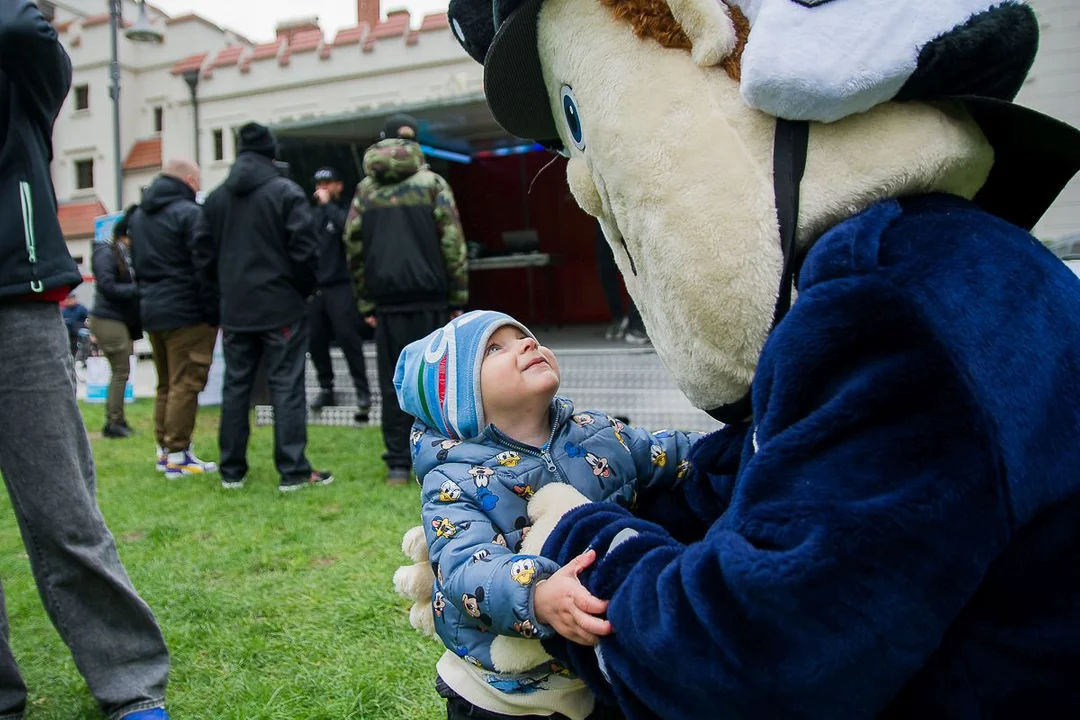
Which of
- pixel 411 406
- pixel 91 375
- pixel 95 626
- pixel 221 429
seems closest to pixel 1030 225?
pixel 411 406

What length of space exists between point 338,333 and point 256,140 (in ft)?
7.44

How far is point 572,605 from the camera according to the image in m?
1.01

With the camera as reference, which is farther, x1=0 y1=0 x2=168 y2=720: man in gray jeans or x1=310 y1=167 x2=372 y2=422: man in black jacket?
x1=310 y1=167 x2=372 y2=422: man in black jacket

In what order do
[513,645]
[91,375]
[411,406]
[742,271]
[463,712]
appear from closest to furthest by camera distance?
[742,271] → [513,645] → [463,712] → [411,406] → [91,375]

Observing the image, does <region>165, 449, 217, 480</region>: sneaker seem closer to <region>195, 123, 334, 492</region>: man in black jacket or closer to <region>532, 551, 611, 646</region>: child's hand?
<region>195, 123, 334, 492</region>: man in black jacket

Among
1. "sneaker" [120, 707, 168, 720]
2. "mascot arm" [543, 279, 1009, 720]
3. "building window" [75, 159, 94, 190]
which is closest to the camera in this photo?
"mascot arm" [543, 279, 1009, 720]

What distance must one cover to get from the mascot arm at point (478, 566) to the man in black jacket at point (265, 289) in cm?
412

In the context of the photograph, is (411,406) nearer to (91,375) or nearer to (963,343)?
(963,343)

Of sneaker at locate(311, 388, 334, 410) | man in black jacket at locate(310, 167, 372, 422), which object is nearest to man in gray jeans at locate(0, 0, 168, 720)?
man in black jacket at locate(310, 167, 372, 422)

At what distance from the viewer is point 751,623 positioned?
2.61 ft

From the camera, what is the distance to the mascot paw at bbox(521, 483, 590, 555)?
1.21 m

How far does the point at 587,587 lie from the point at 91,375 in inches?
438

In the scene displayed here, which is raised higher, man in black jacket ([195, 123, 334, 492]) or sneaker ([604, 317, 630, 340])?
man in black jacket ([195, 123, 334, 492])

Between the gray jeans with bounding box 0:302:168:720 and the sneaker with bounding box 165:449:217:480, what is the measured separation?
371cm
